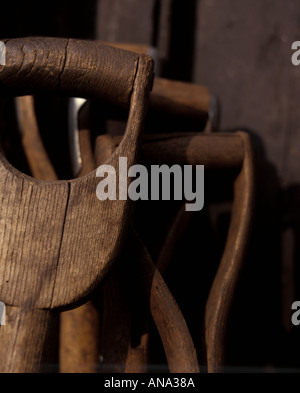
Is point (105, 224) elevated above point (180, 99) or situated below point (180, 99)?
below

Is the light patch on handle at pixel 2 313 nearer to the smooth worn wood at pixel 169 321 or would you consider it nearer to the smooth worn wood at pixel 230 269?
the smooth worn wood at pixel 169 321

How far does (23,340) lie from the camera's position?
1.86 ft

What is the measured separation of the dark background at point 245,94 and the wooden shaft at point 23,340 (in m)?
0.44

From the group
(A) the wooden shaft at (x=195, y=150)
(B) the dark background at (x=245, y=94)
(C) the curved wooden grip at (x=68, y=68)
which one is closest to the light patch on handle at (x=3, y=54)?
(C) the curved wooden grip at (x=68, y=68)

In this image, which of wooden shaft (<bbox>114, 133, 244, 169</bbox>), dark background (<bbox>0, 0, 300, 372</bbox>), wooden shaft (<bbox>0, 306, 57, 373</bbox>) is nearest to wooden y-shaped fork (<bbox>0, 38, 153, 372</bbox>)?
wooden shaft (<bbox>0, 306, 57, 373</bbox>)

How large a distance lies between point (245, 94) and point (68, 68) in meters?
0.56

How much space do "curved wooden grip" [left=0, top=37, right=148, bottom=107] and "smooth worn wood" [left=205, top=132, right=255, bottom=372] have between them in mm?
270

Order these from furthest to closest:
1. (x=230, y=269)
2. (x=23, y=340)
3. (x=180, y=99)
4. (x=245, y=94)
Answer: (x=245, y=94) → (x=180, y=99) → (x=230, y=269) → (x=23, y=340)

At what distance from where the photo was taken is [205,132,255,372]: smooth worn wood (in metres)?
0.71

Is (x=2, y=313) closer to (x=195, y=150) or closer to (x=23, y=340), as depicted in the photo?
(x=23, y=340)

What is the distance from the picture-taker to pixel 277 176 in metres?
1.03

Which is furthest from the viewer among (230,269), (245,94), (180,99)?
(245,94)

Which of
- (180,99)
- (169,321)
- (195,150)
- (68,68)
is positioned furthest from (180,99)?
(169,321)
